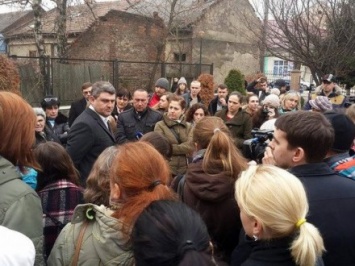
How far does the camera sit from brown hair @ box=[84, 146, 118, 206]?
95.4 inches

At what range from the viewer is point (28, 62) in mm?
12320

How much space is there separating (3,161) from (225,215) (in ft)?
4.46

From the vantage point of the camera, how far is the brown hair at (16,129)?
2.12 meters

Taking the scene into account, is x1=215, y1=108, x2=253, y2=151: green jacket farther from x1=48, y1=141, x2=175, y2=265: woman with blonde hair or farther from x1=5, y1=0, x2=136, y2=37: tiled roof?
x1=5, y1=0, x2=136, y2=37: tiled roof

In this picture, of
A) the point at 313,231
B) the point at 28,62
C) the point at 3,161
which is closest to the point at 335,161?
the point at 313,231

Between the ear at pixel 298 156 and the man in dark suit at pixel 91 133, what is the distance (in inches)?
93.1

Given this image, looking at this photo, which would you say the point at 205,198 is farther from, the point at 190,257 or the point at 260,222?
the point at 190,257

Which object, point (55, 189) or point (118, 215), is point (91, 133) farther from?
point (118, 215)

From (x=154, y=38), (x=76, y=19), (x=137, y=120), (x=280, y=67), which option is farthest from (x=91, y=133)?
(x=280, y=67)

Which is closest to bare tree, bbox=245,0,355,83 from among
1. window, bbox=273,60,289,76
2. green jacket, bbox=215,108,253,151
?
green jacket, bbox=215,108,253,151

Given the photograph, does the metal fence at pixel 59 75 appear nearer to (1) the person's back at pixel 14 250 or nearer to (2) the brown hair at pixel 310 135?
(2) the brown hair at pixel 310 135

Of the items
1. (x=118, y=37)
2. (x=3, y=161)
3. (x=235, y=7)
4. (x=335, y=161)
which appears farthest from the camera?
(x=235, y=7)

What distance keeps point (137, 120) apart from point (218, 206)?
10.8ft

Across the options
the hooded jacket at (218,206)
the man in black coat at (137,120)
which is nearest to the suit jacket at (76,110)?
the man in black coat at (137,120)
